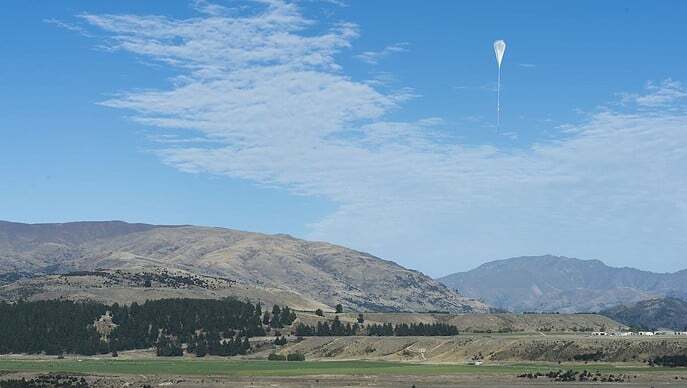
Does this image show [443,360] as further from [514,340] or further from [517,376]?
→ [517,376]

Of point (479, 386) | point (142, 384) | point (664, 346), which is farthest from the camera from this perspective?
point (664, 346)

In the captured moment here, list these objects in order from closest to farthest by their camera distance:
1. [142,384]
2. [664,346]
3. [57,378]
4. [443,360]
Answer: [142,384] → [57,378] → [664,346] → [443,360]

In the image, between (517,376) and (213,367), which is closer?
(517,376)

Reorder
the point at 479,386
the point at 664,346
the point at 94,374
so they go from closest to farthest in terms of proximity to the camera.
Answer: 1. the point at 479,386
2. the point at 94,374
3. the point at 664,346

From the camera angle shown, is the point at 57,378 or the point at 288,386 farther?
the point at 57,378

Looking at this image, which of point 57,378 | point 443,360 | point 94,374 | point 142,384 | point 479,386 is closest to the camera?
point 479,386

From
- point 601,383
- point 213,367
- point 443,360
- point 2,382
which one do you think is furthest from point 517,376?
point 2,382

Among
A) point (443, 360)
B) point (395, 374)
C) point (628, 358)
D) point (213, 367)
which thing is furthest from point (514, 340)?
point (213, 367)

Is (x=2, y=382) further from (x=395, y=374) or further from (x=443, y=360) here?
(x=443, y=360)
